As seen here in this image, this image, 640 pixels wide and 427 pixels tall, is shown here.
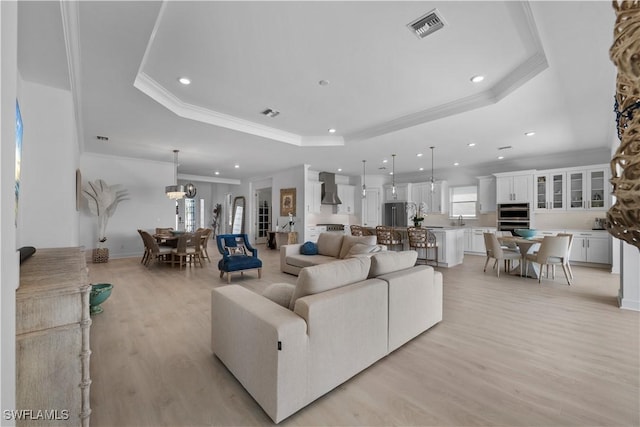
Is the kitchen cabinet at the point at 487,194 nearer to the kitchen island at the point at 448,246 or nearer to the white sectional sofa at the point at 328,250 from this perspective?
the kitchen island at the point at 448,246

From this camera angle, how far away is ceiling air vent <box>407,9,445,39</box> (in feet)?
7.69

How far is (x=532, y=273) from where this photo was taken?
214 inches

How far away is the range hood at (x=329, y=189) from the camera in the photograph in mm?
9477

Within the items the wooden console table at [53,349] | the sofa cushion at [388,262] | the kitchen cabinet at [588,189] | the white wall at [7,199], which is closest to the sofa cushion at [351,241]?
the sofa cushion at [388,262]

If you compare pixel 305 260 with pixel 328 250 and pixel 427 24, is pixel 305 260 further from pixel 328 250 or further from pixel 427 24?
pixel 427 24

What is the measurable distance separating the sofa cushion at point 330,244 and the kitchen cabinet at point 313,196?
2.99 metres

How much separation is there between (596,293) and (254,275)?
5.71 meters

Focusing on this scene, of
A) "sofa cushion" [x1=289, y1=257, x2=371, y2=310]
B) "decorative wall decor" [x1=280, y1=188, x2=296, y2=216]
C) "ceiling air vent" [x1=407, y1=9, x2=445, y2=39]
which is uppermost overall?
"ceiling air vent" [x1=407, y1=9, x2=445, y2=39]

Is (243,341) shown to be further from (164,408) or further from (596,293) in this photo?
(596,293)

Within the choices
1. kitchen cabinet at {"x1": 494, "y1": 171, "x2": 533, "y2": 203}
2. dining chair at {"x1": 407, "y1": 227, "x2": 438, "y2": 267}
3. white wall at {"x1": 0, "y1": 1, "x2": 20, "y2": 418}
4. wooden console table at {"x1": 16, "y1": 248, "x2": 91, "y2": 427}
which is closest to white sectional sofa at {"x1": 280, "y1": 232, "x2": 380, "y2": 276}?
dining chair at {"x1": 407, "y1": 227, "x2": 438, "y2": 267}

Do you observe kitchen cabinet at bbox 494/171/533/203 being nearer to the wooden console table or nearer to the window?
the window

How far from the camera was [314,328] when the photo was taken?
184 cm

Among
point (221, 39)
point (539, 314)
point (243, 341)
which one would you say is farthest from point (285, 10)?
point (539, 314)

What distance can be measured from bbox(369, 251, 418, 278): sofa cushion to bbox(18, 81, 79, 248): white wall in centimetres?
332
